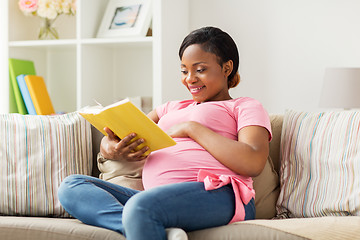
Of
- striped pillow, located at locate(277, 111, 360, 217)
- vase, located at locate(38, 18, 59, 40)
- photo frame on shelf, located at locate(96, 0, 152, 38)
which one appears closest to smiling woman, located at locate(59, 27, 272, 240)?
striped pillow, located at locate(277, 111, 360, 217)

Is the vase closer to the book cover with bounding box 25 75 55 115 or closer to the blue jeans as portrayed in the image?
the book cover with bounding box 25 75 55 115

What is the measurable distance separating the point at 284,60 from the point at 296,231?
1.71 m

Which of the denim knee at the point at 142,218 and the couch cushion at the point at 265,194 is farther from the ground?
the denim knee at the point at 142,218

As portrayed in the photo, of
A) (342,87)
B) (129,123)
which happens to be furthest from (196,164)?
(342,87)

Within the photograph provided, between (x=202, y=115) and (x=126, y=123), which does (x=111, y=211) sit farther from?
(x=202, y=115)

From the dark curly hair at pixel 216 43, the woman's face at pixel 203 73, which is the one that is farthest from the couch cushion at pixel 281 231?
the dark curly hair at pixel 216 43

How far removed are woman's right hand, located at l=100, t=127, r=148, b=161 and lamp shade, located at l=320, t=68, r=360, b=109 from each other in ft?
4.41

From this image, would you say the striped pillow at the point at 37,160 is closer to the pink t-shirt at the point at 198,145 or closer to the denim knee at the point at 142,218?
the pink t-shirt at the point at 198,145

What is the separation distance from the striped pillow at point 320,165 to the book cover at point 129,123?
51 centimetres

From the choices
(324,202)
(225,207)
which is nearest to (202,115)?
(225,207)

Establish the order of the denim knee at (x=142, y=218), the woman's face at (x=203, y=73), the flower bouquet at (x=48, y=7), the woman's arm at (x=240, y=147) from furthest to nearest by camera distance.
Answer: the flower bouquet at (x=48, y=7) < the woman's face at (x=203, y=73) < the woman's arm at (x=240, y=147) < the denim knee at (x=142, y=218)

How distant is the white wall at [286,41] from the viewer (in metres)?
3.05

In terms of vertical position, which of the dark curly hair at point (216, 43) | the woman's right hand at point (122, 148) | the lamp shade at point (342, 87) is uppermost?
the dark curly hair at point (216, 43)

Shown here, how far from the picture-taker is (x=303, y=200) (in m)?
1.93
